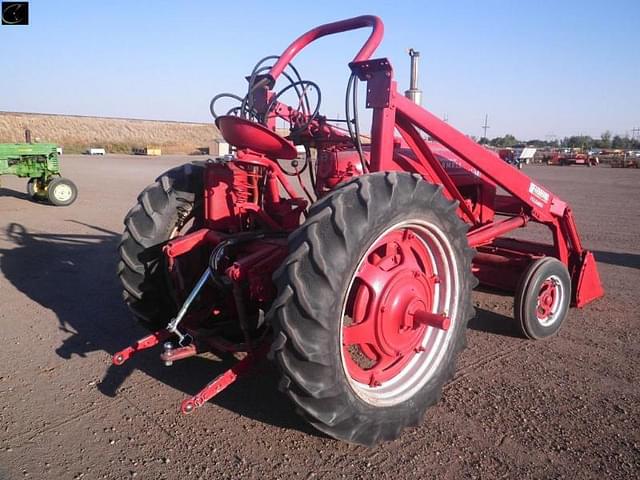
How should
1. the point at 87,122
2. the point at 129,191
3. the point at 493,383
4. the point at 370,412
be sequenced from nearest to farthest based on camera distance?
1. the point at 370,412
2. the point at 493,383
3. the point at 129,191
4. the point at 87,122

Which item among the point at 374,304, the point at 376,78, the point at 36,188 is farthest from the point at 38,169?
the point at 374,304

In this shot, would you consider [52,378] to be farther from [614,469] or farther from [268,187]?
[614,469]

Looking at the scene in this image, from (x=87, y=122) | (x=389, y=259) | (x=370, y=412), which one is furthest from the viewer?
(x=87, y=122)

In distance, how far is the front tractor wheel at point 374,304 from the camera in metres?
2.41

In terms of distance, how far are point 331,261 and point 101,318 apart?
129 inches

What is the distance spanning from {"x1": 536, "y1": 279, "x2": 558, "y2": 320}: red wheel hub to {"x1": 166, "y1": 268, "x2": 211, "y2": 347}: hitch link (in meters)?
3.02

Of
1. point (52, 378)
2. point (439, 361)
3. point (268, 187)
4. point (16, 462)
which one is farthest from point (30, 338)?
point (439, 361)

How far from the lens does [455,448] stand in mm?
2875

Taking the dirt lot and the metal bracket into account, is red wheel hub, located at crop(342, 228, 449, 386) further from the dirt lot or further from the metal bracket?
the metal bracket

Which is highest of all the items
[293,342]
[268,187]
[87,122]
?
[87,122]

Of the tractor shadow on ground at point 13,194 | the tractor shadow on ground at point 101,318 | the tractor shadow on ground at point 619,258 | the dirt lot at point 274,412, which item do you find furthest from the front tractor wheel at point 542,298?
the tractor shadow on ground at point 13,194

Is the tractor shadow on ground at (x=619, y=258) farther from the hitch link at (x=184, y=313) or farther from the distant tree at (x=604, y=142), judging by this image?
the distant tree at (x=604, y=142)

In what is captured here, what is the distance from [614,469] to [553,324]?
6.69ft

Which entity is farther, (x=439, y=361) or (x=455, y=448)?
(x=439, y=361)
